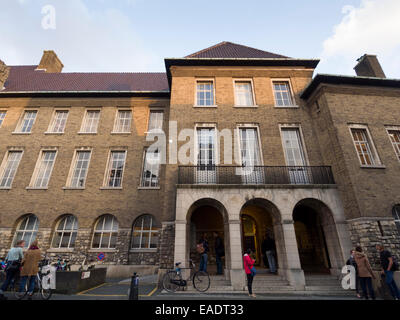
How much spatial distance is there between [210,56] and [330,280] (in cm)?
1553

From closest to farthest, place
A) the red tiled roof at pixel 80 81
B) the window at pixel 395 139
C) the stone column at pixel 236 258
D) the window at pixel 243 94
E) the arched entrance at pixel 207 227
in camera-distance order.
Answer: the stone column at pixel 236 258 → the window at pixel 395 139 → the arched entrance at pixel 207 227 → the window at pixel 243 94 → the red tiled roof at pixel 80 81

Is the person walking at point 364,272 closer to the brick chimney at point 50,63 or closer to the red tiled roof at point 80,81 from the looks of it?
the red tiled roof at point 80,81

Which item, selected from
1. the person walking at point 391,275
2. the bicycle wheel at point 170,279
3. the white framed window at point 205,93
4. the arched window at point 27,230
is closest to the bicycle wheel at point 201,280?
the bicycle wheel at point 170,279

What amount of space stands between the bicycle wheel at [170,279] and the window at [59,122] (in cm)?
1395

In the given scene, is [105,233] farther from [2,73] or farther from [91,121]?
[2,73]

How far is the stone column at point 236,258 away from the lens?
321 inches

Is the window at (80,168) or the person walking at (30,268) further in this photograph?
the window at (80,168)

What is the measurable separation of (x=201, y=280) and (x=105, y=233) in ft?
25.6

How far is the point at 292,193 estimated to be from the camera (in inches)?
382

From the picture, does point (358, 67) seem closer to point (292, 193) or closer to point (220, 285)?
point (292, 193)

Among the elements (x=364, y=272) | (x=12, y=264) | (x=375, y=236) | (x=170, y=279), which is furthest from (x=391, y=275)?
(x=12, y=264)

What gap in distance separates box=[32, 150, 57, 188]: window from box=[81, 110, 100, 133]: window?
2.85 m

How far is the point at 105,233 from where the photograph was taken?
1272 centimetres

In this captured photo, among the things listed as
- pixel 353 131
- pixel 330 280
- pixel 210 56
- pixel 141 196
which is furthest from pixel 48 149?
pixel 353 131
